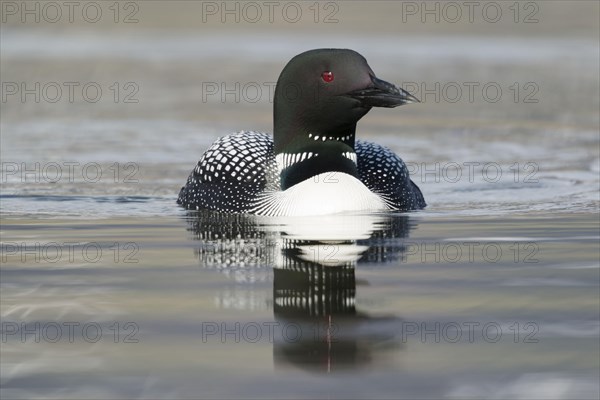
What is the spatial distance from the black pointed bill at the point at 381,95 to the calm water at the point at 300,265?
0.68m

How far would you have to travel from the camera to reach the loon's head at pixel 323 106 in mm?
8719

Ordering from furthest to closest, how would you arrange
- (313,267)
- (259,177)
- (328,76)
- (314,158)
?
(259,177)
(314,158)
(328,76)
(313,267)

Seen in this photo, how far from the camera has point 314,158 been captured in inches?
355

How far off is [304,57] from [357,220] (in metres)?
1.05

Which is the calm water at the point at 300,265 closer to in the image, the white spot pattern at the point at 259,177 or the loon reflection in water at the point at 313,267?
the loon reflection in water at the point at 313,267

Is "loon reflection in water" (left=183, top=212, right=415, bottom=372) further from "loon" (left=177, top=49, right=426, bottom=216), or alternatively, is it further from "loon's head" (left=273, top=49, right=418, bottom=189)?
"loon's head" (left=273, top=49, right=418, bottom=189)

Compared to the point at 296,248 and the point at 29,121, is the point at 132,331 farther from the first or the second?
the point at 29,121

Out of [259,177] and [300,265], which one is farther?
[259,177]

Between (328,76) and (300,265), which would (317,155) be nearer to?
(328,76)

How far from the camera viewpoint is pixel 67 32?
73.5 ft

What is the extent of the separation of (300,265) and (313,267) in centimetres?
11

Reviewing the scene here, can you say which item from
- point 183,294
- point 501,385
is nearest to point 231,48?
point 183,294

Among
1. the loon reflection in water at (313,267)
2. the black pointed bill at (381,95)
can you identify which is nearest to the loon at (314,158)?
the black pointed bill at (381,95)

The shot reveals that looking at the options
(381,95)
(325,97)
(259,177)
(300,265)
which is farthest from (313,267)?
(259,177)
